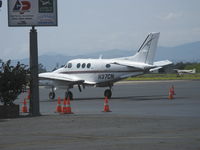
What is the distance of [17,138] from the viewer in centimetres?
1661

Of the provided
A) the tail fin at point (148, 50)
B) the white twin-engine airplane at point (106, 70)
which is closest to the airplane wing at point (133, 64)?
the white twin-engine airplane at point (106, 70)

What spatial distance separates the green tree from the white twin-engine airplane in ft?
41.5

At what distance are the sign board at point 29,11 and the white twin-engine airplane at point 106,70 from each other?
39.8 feet

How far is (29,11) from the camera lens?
1035 inches

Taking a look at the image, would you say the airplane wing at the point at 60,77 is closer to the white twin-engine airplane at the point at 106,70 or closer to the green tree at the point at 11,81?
the white twin-engine airplane at the point at 106,70

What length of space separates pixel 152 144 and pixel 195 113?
34.5 feet

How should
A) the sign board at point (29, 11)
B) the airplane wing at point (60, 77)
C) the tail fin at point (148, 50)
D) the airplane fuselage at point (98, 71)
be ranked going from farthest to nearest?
the airplane wing at point (60, 77), the tail fin at point (148, 50), the airplane fuselage at point (98, 71), the sign board at point (29, 11)


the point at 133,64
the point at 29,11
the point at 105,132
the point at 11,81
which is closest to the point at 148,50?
the point at 133,64

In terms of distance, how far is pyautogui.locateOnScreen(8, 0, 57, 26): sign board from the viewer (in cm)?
2622

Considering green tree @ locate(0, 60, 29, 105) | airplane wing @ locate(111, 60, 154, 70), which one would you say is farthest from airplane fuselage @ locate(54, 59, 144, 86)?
green tree @ locate(0, 60, 29, 105)

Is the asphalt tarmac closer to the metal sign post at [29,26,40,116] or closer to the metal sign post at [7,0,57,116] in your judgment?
the metal sign post at [29,26,40,116]

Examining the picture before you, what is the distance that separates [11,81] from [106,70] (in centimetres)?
1400

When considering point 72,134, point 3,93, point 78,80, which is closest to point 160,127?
point 72,134

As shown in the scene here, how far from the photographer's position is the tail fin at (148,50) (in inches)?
1527
